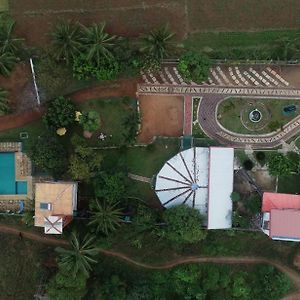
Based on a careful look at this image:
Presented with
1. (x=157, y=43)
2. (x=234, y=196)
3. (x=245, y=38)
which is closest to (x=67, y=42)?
(x=157, y=43)

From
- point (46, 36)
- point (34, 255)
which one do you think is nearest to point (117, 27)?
point (46, 36)

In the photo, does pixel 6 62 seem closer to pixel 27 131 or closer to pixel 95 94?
pixel 27 131

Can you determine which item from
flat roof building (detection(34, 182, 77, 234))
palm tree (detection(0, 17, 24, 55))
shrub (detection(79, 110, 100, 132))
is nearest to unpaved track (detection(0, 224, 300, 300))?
flat roof building (detection(34, 182, 77, 234))

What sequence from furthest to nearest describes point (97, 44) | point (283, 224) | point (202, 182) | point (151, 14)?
1. point (151, 14)
2. point (202, 182)
3. point (97, 44)
4. point (283, 224)

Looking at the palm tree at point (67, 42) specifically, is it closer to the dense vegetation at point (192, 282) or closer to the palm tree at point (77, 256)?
the palm tree at point (77, 256)

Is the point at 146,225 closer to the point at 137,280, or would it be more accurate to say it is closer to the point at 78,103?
the point at 137,280

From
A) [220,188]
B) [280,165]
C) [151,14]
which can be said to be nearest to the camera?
[220,188]
